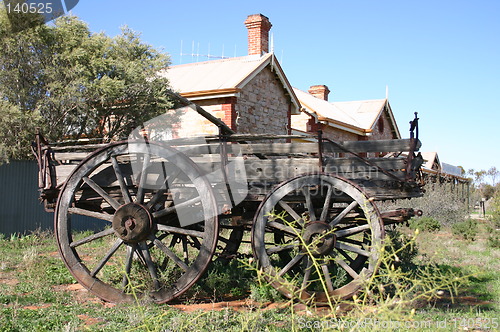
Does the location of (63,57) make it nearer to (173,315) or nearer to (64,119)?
(64,119)

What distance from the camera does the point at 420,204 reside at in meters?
16.3

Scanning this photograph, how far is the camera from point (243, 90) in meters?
14.8

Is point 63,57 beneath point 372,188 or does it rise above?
above

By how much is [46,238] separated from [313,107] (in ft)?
44.1

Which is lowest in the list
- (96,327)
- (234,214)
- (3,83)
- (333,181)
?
(96,327)

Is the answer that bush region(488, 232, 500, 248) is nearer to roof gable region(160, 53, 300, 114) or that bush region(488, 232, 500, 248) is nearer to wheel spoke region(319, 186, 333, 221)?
wheel spoke region(319, 186, 333, 221)

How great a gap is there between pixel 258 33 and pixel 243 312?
14928mm

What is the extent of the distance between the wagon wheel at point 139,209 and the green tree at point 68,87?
6128mm

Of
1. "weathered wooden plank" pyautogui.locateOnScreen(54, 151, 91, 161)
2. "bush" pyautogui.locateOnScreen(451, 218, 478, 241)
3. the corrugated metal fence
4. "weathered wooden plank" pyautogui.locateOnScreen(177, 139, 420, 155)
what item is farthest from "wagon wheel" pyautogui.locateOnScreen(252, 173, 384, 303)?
the corrugated metal fence

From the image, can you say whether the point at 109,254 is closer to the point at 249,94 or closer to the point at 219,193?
the point at 219,193

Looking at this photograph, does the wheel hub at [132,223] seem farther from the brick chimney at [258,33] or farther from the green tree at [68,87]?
the brick chimney at [258,33]

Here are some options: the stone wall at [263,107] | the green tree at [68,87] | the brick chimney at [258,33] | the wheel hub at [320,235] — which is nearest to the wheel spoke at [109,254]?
the wheel hub at [320,235]

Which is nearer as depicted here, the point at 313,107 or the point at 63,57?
the point at 63,57

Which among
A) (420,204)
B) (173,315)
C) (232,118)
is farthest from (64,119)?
(420,204)
